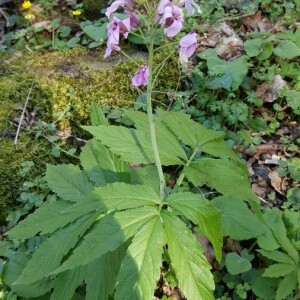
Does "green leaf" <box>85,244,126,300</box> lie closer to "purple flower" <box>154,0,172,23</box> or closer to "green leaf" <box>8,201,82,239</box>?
"green leaf" <box>8,201,82,239</box>

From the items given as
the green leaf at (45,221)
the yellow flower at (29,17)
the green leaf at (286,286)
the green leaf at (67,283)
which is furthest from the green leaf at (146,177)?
the yellow flower at (29,17)

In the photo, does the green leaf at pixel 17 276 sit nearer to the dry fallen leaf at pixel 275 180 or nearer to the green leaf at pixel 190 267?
the green leaf at pixel 190 267

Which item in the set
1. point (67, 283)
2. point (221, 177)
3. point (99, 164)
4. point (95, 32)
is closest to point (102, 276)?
point (67, 283)

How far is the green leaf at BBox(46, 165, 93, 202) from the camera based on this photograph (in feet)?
7.03

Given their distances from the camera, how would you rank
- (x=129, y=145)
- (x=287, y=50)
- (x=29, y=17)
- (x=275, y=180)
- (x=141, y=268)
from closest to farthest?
1. (x=141, y=268)
2. (x=129, y=145)
3. (x=275, y=180)
4. (x=287, y=50)
5. (x=29, y=17)

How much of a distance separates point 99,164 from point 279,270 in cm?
111

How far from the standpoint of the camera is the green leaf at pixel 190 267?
1.56 metres

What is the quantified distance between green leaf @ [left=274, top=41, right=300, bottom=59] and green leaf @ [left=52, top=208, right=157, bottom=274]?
2.53 metres

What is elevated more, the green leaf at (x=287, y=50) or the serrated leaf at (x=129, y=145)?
the serrated leaf at (x=129, y=145)

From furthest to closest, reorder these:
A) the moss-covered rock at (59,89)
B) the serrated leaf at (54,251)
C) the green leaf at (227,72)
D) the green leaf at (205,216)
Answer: the green leaf at (227,72) → the moss-covered rock at (59,89) → the serrated leaf at (54,251) → the green leaf at (205,216)

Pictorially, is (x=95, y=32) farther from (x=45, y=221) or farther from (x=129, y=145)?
(x=45, y=221)

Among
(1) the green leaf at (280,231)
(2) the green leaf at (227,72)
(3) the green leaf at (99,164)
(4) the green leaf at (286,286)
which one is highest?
(3) the green leaf at (99,164)

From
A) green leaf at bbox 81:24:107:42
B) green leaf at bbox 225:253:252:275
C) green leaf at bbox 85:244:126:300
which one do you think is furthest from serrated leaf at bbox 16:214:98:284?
green leaf at bbox 81:24:107:42

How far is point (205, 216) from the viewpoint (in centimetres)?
164
